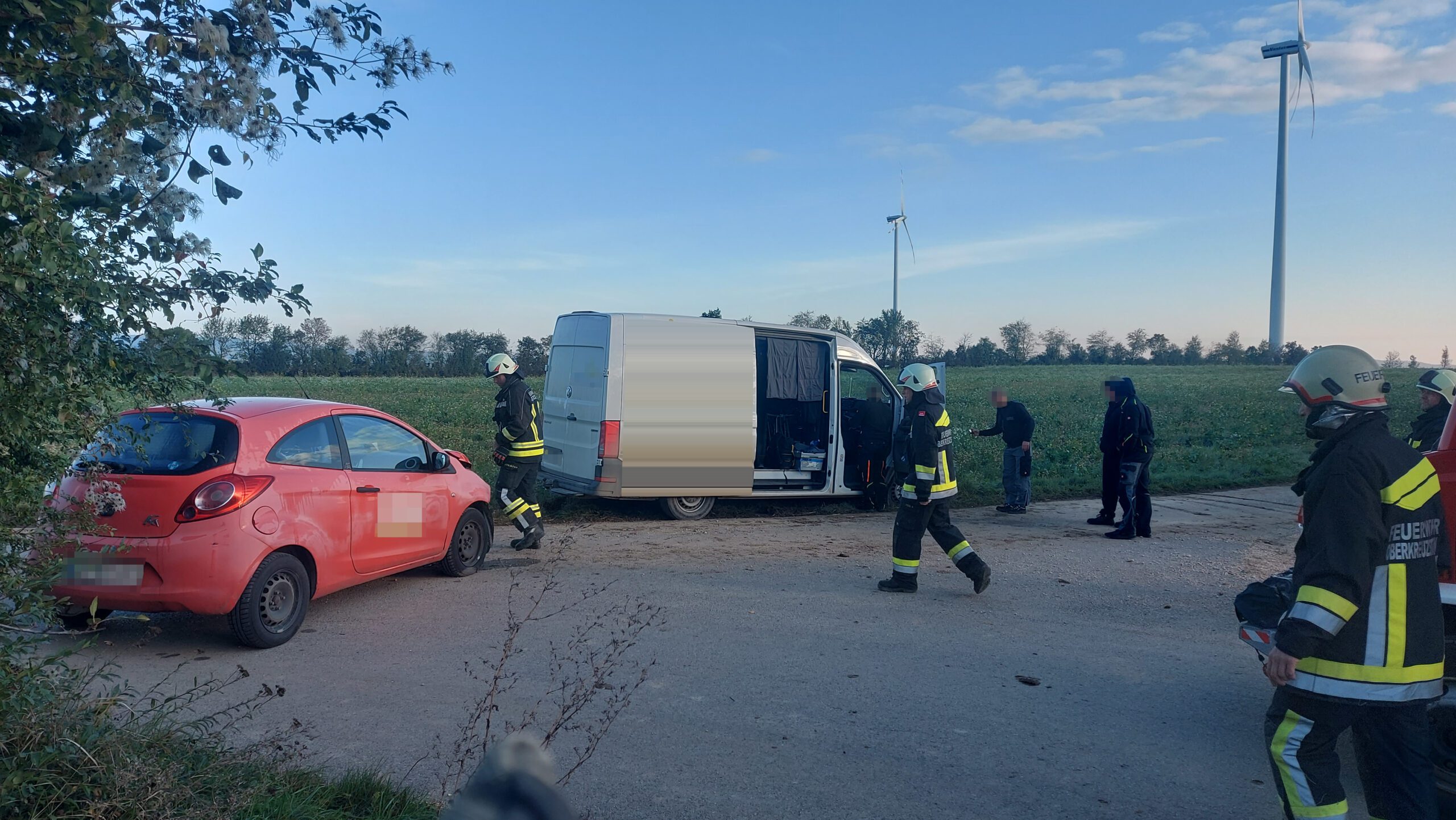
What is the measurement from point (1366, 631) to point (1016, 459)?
8.89 m

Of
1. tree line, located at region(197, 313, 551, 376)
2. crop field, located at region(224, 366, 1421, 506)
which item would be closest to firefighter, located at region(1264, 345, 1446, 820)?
crop field, located at region(224, 366, 1421, 506)

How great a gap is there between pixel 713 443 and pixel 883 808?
276 inches

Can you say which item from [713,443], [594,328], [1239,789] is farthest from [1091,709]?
[594,328]

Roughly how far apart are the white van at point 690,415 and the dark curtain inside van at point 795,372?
0.02 m

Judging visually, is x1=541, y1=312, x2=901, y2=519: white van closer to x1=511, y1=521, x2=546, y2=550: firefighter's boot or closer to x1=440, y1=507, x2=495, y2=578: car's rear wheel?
x1=511, y1=521, x2=546, y2=550: firefighter's boot

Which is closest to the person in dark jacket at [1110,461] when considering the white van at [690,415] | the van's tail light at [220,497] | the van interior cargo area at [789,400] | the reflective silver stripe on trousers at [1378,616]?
the white van at [690,415]

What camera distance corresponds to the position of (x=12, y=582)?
2.99 m

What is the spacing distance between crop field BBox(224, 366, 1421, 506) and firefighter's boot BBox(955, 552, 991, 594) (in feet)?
9.01

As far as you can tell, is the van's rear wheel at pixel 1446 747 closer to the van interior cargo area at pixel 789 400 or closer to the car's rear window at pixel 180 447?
the car's rear window at pixel 180 447

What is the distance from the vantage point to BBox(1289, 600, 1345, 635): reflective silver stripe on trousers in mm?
3150

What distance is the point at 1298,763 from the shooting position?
10.8ft

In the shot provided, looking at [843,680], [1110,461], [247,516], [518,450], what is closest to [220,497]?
[247,516]

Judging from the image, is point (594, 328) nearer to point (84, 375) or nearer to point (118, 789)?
point (84, 375)

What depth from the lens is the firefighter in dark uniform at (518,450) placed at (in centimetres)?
892
